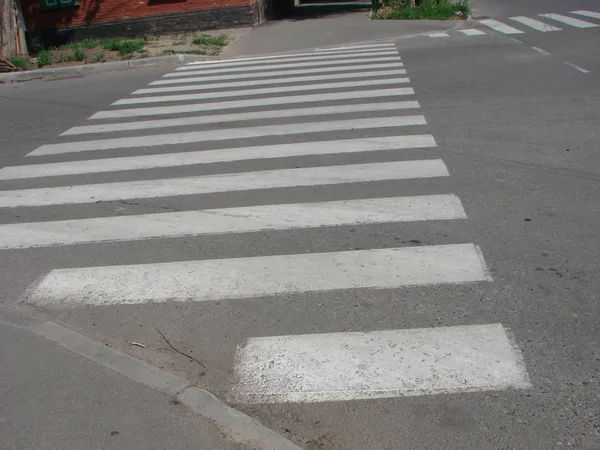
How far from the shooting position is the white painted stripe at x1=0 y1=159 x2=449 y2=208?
286 inches

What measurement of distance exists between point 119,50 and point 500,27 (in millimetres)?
10002

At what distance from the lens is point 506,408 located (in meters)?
3.62

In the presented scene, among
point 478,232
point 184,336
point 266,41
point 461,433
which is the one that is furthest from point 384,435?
point 266,41

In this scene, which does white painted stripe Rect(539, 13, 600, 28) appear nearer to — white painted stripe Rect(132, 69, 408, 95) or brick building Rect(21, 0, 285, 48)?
white painted stripe Rect(132, 69, 408, 95)

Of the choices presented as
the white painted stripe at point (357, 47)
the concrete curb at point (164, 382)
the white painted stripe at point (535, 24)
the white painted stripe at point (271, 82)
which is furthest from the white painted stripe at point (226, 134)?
the white painted stripe at point (535, 24)

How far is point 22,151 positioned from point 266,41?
11080mm

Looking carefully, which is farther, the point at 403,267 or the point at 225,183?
the point at 225,183

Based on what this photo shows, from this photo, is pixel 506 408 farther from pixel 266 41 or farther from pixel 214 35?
pixel 214 35

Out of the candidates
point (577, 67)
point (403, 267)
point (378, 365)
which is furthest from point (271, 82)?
point (378, 365)

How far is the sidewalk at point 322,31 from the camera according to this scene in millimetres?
18408

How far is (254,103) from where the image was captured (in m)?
11.4

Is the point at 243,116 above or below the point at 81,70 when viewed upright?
above

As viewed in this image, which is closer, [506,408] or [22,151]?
[506,408]

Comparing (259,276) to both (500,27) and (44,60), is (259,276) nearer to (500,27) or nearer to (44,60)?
(44,60)
